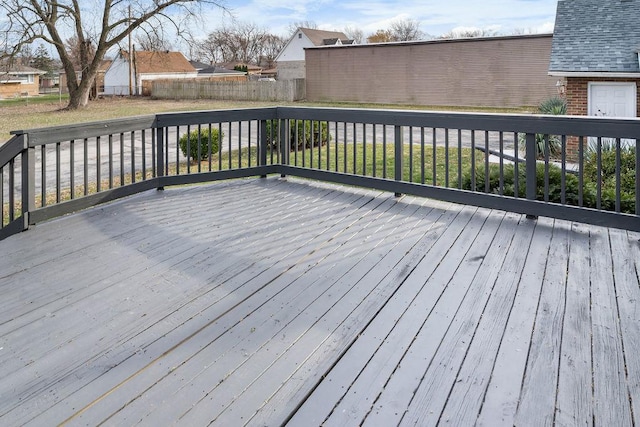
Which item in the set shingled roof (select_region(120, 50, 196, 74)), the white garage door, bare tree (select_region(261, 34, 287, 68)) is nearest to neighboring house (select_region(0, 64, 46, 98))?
shingled roof (select_region(120, 50, 196, 74))

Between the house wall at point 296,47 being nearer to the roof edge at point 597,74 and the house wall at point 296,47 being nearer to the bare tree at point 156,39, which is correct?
the bare tree at point 156,39

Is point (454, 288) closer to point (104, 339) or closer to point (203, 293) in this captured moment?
point (203, 293)

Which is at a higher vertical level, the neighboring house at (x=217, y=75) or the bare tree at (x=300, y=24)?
the bare tree at (x=300, y=24)

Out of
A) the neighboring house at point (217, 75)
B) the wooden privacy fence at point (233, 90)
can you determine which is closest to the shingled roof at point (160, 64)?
the neighboring house at point (217, 75)

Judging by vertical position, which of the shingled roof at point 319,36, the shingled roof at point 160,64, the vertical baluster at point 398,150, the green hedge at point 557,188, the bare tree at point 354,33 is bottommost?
the green hedge at point 557,188

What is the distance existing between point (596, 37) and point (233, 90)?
19143mm

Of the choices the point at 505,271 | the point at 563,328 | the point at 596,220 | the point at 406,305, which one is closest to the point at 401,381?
the point at 406,305

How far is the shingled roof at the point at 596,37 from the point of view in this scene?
10391 mm

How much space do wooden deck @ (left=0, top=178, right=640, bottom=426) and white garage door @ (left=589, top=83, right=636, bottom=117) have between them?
8346mm

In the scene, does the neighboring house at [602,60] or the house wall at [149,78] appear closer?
the neighboring house at [602,60]

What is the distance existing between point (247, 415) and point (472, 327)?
3.60ft

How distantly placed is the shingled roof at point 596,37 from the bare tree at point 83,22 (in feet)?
49.8

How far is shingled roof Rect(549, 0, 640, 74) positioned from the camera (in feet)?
34.1

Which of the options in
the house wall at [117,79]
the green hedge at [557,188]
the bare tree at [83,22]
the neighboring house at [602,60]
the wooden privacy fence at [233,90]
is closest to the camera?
the green hedge at [557,188]
